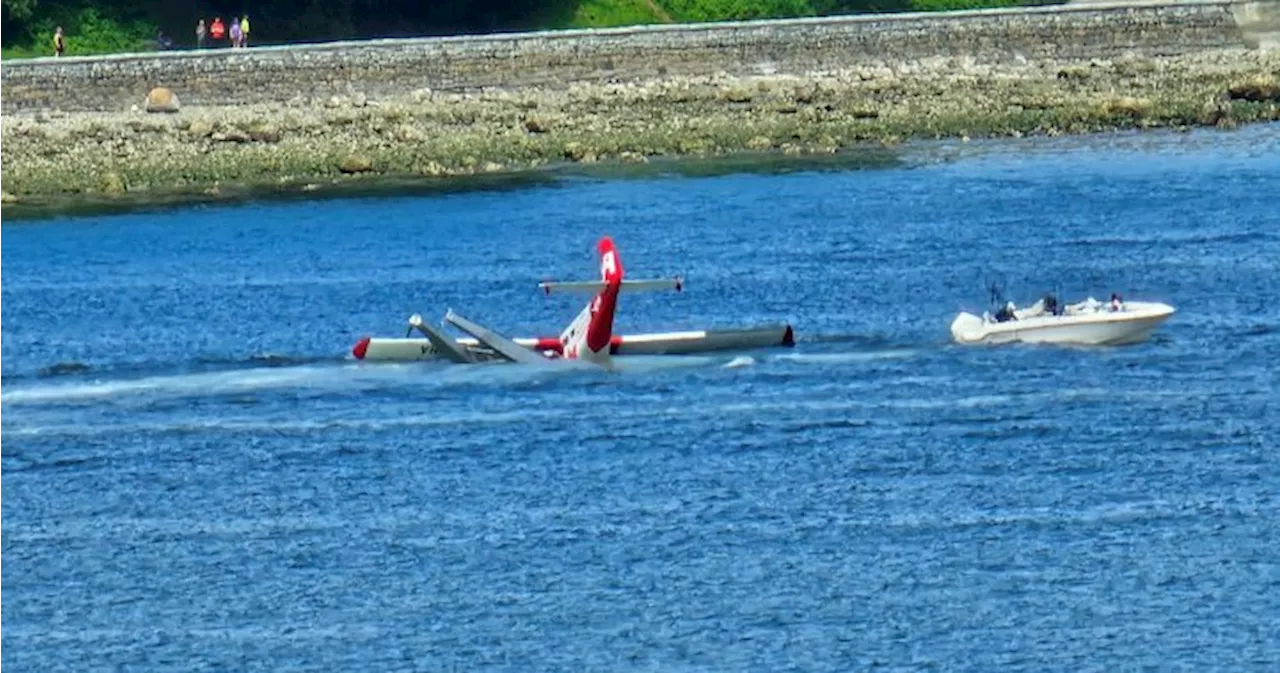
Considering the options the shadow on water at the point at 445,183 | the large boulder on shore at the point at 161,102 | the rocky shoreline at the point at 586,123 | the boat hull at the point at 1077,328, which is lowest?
the shadow on water at the point at 445,183

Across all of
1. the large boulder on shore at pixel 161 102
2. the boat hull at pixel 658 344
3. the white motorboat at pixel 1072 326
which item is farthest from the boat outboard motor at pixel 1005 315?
the large boulder on shore at pixel 161 102

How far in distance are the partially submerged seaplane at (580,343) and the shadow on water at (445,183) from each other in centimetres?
2323

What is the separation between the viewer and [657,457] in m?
43.2

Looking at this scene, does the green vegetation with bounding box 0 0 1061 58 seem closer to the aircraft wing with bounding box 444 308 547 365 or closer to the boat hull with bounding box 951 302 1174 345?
the aircraft wing with bounding box 444 308 547 365

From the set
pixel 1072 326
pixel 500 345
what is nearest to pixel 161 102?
pixel 500 345

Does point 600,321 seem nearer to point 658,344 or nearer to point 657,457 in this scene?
point 658,344

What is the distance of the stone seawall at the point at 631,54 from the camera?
8688 cm

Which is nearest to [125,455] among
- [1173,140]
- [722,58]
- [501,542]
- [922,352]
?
[501,542]

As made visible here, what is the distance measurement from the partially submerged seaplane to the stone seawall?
36.7m

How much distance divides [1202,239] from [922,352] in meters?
14.1

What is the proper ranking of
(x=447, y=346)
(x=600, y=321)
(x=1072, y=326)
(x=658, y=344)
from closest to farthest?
(x=600, y=321) → (x=1072, y=326) → (x=447, y=346) → (x=658, y=344)

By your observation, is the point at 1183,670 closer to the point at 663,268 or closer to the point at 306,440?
the point at 306,440

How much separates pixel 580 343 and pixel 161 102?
37964 millimetres

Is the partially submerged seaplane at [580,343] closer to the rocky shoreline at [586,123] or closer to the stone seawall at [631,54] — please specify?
the rocky shoreline at [586,123]
